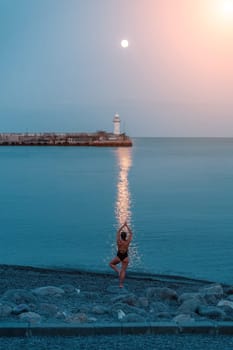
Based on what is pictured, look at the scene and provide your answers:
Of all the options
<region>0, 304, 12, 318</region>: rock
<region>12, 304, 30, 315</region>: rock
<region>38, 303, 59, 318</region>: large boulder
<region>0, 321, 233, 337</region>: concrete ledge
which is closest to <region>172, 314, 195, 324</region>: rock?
<region>0, 321, 233, 337</region>: concrete ledge

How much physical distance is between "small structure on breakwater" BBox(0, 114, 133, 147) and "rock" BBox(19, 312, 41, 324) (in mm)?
125242

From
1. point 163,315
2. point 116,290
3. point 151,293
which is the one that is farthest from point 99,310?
point 116,290

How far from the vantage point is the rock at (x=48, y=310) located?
7552 mm

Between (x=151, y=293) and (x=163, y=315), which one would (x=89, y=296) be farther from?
(x=163, y=315)

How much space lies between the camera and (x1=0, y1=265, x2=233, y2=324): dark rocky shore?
7.24m

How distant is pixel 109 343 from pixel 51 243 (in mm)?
13588

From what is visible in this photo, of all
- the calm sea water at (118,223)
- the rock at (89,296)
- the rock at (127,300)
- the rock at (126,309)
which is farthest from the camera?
the calm sea water at (118,223)

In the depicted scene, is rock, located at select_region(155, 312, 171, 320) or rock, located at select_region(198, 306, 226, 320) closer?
rock, located at select_region(198, 306, 226, 320)

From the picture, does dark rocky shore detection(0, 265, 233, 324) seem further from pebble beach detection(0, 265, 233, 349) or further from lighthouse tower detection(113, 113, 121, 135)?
lighthouse tower detection(113, 113, 121, 135)

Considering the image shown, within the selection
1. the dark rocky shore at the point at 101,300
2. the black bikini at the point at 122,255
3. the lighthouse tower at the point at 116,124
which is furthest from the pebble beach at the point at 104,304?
the lighthouse tower at the point at 116,124

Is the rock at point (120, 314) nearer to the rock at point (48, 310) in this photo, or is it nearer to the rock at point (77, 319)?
the rock at point (77, 319)

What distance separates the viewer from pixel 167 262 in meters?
16.0

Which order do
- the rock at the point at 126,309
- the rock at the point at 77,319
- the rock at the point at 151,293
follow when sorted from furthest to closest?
1. the rock at the point at 151,293
2. the rock at the point at 126,309
3. the rock at the point at 77,319

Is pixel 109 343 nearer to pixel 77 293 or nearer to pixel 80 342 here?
pixel 80 342
